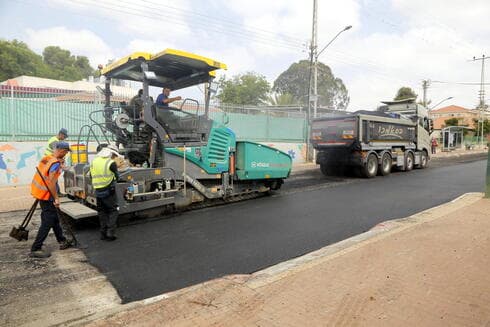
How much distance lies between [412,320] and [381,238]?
7.52 feet

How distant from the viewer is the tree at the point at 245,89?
47688 millimetres

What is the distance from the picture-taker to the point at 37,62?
51.1m

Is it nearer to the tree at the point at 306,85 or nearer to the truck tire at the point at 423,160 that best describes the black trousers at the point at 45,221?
the truck tire at the point at 423,160

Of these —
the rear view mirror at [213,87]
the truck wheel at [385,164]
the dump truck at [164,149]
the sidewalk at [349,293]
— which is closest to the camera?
the sidewalk at [349,293]

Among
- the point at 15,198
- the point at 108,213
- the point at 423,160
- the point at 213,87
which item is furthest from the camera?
the point at 423,160

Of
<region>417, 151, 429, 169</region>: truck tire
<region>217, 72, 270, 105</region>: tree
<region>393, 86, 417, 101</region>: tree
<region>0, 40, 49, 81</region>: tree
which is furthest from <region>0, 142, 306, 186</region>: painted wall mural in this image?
<region>393, 86, 417, 101</region>: tree

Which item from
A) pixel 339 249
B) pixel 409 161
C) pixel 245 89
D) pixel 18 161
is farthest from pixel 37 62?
pixel 339 249

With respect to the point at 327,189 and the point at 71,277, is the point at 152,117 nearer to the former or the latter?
the point at 71,277

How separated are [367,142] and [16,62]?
48.2 m

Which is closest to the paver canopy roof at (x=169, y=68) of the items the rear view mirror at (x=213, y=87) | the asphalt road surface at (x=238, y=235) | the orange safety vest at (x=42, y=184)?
→ the rear view mirror at (x=213, y=87)

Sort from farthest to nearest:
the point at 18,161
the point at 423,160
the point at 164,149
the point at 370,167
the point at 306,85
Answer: the point at 306,85 < the point at 423,160 < the point at 370,167 < the point at 18,161 < the point at 164,149

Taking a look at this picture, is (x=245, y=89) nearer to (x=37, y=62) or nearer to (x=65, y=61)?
(x=37, y=62)

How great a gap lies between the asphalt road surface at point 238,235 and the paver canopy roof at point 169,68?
278 centimetres

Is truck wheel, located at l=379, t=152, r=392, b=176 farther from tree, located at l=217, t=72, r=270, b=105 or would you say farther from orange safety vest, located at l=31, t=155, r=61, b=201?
tree, located at l=217, t=72, r=270, b=105
